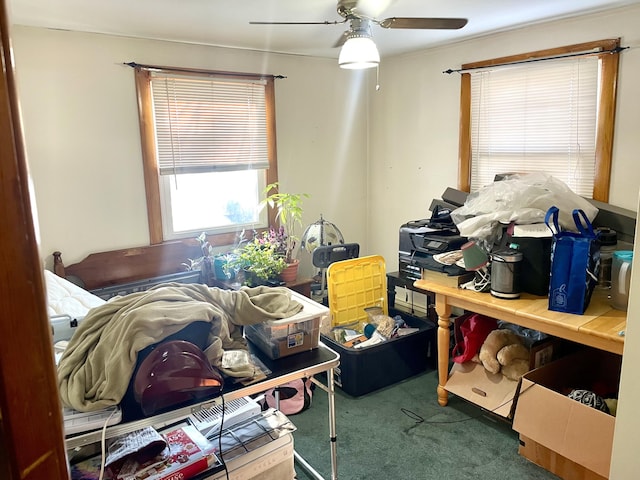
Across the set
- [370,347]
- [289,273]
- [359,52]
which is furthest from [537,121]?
[289,273]

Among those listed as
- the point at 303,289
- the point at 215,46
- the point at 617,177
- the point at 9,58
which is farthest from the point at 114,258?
the point at 617,177

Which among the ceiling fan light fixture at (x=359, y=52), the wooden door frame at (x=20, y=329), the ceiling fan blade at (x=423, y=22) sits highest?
the ceiling fan blade at (x=423, y=22)

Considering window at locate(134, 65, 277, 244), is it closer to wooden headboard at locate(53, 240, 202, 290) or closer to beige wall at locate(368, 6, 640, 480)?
wooden headboard at locate(53, 240, 202, 290)

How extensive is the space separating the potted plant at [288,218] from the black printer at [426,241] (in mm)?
865

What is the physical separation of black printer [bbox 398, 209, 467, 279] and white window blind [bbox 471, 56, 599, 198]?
0.64 m

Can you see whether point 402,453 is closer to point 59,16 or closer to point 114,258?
point 114,258

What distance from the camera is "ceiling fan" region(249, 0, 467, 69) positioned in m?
2.41

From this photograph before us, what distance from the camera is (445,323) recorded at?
2.70 metres

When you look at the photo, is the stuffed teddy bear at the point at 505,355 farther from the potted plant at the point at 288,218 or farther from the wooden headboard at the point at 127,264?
the wooden headboard at the point at 127,264

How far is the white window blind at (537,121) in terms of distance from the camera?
304 centimetres

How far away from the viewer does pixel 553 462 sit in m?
2.22

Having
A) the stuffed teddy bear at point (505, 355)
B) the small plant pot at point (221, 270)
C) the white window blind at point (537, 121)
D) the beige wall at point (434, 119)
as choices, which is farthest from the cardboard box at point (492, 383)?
the small plant pot at point (221, 270)

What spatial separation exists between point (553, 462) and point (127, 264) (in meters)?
2.89

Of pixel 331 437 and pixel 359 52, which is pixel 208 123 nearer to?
pixel 359 52
